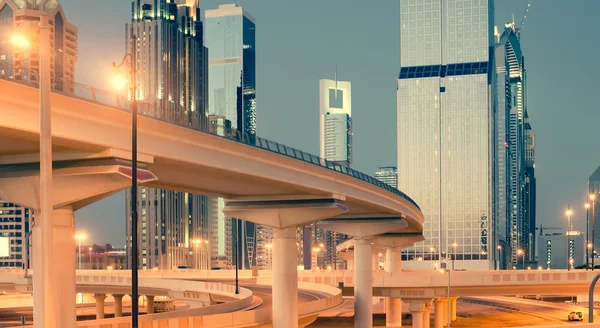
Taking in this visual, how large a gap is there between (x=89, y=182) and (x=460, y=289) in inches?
2375

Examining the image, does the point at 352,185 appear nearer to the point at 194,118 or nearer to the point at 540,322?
the point at 194,118

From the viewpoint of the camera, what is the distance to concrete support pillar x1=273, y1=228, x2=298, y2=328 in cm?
5659

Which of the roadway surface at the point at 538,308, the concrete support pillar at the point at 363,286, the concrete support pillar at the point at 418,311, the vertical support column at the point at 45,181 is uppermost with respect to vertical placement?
the vertical support column at the point at 45,181

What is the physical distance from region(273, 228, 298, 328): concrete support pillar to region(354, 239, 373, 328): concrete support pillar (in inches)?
932

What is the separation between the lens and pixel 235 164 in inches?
1752

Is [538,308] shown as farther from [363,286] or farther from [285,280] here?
[285,280]

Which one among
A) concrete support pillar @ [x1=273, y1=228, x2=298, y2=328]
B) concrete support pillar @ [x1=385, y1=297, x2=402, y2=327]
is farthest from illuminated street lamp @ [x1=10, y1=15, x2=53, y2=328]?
concrete support pillar @ [x1=385, y1=297, x2=402, y2=327]

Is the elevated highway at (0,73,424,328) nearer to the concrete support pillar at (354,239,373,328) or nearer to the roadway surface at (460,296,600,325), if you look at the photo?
the concrete support pillar at (354,239,373,328)

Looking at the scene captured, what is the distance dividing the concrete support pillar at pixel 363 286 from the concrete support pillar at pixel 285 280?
2367 centimetres

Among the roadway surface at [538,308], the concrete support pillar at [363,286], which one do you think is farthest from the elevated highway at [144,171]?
the roadway surface at [538,308]

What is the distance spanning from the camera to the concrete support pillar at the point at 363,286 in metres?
81.0

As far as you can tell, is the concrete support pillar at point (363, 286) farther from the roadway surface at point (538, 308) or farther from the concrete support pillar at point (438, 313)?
the roadway surface at point (538, 308)

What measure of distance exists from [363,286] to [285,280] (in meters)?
26.3

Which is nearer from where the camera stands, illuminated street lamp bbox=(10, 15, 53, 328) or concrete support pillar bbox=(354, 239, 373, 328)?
illuminated street lamp bbox=(10, 15, 53, 328)
